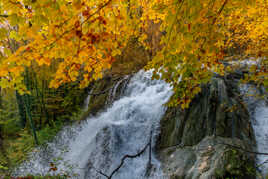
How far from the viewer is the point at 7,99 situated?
25.8 ft

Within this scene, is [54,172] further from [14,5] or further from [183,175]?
[14,5]

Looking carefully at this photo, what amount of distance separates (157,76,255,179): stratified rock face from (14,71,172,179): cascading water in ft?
1.33

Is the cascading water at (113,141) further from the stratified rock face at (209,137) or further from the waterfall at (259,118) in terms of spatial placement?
the waterfall at (259,118)

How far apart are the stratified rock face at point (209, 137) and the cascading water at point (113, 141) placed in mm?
404

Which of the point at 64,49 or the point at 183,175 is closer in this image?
the point at 64,49

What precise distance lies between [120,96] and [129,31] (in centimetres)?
343

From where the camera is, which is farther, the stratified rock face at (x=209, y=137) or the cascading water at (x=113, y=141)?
the cascading water at (x=113, y=141)

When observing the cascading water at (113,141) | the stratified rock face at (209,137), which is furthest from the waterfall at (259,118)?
the cascading water at (113,141)

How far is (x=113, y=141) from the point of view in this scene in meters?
4.31

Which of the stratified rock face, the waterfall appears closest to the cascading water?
the stratified rock face

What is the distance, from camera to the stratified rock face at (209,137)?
8.11ft

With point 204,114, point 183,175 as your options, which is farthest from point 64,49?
point 204,114

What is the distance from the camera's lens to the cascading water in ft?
12.9

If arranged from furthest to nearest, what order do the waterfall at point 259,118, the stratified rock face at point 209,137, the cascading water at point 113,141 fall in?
the cascading water at point 113,141 → the waterfall at point 259,118 → the stratified rock face at point 209,137
